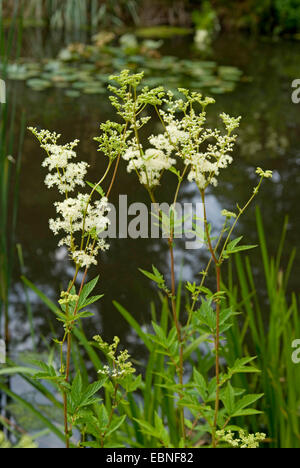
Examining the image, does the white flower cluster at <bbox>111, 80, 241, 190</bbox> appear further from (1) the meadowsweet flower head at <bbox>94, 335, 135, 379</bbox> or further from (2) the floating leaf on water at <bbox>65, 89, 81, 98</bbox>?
(2) the floating leaf on water at <bbox>65, 89, 81, 98</bbox>

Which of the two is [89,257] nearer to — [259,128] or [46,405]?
[46,405]

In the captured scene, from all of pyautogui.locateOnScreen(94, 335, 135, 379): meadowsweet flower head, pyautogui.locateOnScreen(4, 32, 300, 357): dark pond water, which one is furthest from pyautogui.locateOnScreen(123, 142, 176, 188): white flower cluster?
pyautogui.locateOnScreen(4, 32, 300, 357): dark pond water

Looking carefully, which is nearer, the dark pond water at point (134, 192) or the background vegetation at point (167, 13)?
the dark pond water at point (134, 192)

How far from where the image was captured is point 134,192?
222 centimetres

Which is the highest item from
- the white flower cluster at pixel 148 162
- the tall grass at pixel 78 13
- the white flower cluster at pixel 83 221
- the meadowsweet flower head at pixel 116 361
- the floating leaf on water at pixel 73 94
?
the tall grass at pixel 78 13

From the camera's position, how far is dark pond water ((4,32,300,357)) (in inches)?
74.3

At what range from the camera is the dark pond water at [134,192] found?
1.89 m

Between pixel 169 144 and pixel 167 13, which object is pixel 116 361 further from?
pixel 167 13

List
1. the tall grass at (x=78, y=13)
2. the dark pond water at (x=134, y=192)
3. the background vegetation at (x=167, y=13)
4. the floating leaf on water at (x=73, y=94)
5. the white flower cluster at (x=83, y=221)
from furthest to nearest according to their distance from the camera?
the background vegetation at (x=167, y=13) → the tall grass at (x=78, y=13) → the floating leaf on water at (x=73, y=94) → the dark pond water at (x=134, y=192) → the white flower cluster at (x=83, y=221)

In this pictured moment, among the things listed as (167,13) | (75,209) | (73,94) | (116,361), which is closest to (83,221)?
(75,209)

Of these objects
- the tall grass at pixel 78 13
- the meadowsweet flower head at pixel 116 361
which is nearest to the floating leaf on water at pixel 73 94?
the tall grass at pixel 78 13

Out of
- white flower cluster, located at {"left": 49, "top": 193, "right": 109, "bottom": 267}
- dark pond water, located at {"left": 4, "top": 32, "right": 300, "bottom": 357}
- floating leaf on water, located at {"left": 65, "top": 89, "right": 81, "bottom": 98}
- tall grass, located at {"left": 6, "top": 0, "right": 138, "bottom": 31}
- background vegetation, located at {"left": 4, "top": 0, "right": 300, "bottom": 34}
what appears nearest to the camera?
white flower cluster, located at {"left": 49, "top": 193, "right": 109, "bottom": 267}

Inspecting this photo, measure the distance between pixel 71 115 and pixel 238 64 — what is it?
165cm

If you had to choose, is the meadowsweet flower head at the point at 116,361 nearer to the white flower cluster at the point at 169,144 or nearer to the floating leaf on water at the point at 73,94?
the white flower cluster at the point at 169,144
